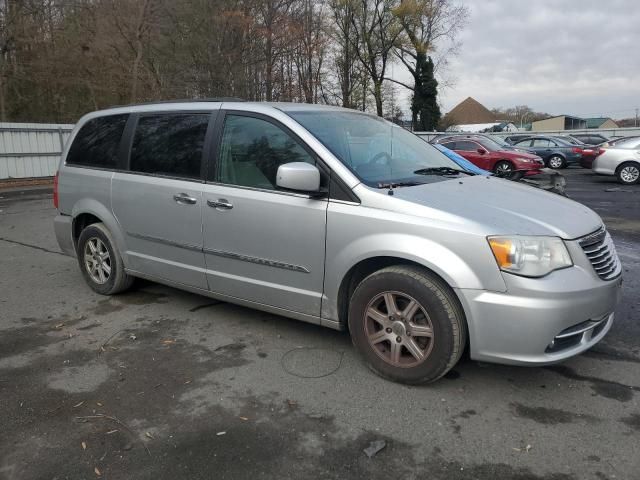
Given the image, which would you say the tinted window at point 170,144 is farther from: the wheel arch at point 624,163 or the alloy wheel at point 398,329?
the wheel arch at point 624,163

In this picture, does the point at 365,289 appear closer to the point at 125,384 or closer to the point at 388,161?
the point at 388,161

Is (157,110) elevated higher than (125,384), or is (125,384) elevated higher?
(157,110)

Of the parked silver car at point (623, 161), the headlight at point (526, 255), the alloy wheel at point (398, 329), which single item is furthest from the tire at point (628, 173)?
the alloy wheel at point (398, 329)

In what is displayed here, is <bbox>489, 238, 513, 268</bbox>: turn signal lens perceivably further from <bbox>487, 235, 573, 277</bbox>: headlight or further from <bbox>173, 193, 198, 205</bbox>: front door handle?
<bbox>173, 193, 198, 205</bbox>: front door handle

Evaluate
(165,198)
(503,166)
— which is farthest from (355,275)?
(503,166)

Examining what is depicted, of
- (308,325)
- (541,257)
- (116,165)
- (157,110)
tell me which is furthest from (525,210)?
(116,165)

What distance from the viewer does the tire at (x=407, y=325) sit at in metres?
3.10

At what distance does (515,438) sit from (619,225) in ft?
24.7

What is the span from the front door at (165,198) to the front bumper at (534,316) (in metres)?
2.25

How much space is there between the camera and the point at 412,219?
319 cm

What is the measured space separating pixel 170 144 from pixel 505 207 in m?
2.76

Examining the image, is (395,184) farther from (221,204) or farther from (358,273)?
(221,204)

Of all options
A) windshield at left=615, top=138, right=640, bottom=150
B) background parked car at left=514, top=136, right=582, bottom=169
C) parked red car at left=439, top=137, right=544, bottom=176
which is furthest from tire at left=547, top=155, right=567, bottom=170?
windshield at left=615, top=138, right=640, bottom=150

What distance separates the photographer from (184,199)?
13.8 feet
